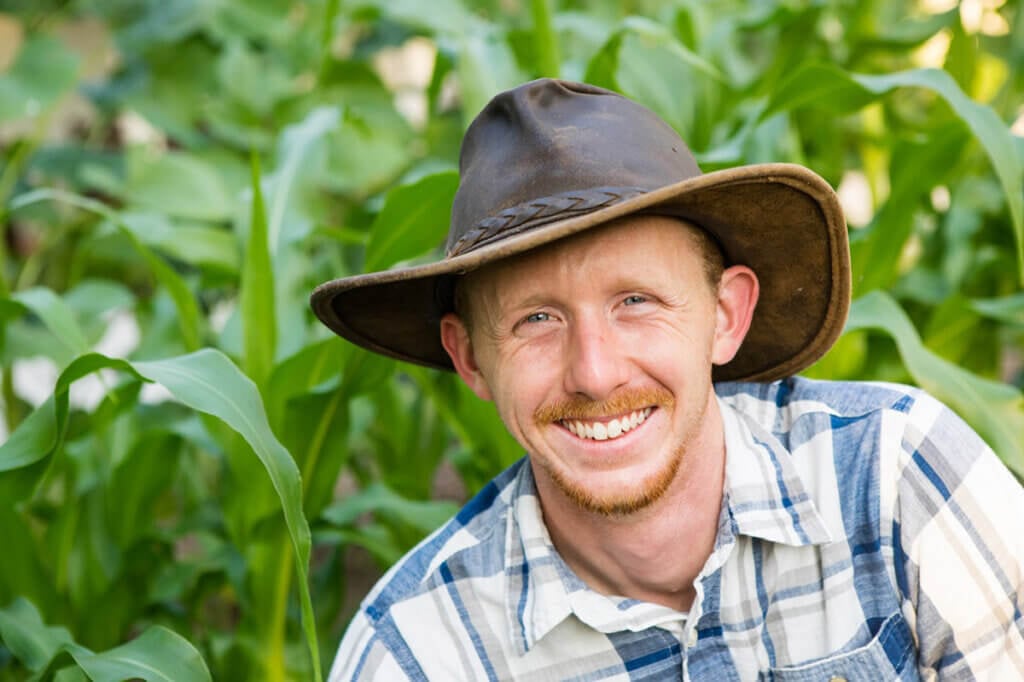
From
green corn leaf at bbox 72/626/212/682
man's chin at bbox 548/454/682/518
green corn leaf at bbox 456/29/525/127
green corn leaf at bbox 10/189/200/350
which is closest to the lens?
man's chin at bbox 548/454/682/518

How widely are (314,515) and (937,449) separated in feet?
2.97

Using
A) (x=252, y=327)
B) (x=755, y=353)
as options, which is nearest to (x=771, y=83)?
(x=755, y=353)

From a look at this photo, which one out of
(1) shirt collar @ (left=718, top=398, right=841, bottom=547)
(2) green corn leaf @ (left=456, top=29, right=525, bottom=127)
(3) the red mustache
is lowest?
(1) shirt collar @ (left=718, top=398, right=841, bottom=547)

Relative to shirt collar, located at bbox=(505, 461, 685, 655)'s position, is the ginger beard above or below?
above

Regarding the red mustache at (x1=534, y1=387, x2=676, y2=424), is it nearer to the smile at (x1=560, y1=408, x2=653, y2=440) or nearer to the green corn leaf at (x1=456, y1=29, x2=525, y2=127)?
the smile at (x1=560, y1=408, x2=653, y2=440)

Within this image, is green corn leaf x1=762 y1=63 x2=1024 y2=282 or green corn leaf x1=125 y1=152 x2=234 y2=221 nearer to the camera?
green corn leaf x1=762 y1=63 x2=1024 y2=282

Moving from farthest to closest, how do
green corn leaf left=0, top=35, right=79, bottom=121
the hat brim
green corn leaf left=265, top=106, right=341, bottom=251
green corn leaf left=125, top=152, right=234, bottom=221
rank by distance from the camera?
green corn leaf left=0, top=35, right=79, bottom=121 → green corn leaf left=125, top=152, right=234, bottom=221 → green corn leaf left=265, top=106, right=341, bottom=251 → the hat brim

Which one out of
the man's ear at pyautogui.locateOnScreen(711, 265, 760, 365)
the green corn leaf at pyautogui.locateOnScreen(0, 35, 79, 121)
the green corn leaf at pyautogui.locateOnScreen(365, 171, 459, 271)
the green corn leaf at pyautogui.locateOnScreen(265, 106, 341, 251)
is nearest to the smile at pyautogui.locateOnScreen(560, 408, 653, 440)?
the man's ear at pyautogui.locateOnScreen(711, 265, 760, 365)

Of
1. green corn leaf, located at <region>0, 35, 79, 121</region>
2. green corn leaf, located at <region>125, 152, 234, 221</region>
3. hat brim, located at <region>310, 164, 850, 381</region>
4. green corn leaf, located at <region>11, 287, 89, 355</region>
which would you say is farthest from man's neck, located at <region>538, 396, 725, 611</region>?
green corn leaf, located at <region>0, 35, 79, 121</region>

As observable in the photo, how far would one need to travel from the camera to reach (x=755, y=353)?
4.87 ft

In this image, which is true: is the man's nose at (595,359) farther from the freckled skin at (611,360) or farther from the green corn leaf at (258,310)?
the green corn leaf at (258,310)

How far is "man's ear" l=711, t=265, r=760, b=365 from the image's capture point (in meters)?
1.39

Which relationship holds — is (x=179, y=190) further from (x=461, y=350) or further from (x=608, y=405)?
(x=608, y=405)

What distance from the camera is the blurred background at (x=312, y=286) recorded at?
166 centimetres
